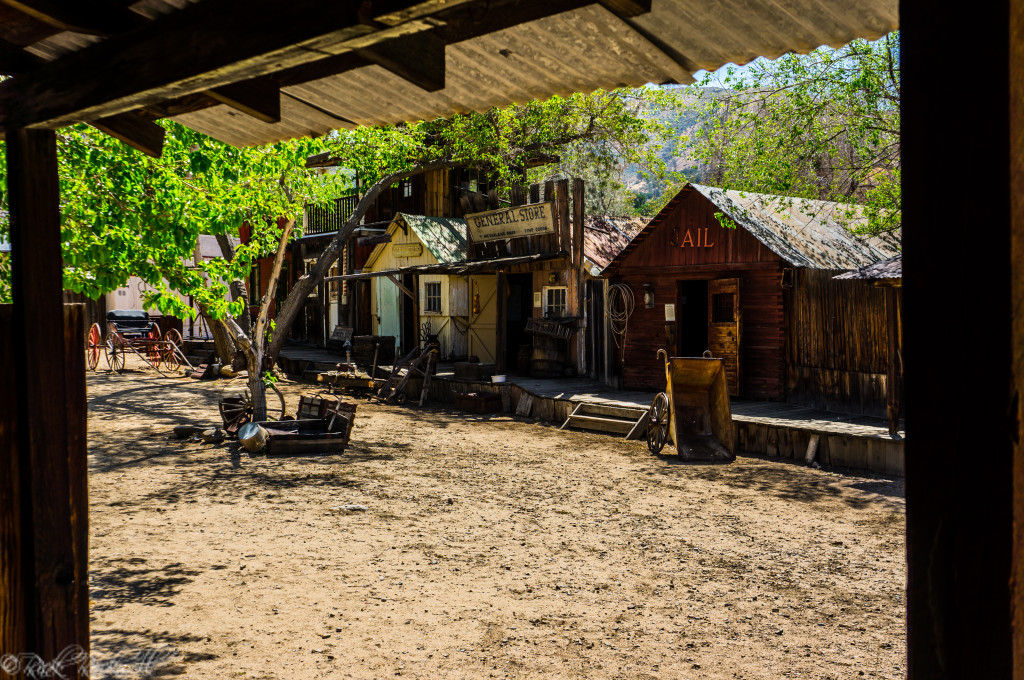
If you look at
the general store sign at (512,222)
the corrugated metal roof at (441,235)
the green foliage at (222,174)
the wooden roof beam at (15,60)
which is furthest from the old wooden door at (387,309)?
the wooden roof beam at (15,60)

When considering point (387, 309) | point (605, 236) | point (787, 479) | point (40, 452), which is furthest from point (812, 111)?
point (387, 309)

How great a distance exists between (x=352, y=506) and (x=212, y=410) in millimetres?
8367

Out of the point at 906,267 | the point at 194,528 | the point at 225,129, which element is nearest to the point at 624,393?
the point at 194,528

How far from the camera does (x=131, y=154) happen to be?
27.0 feet

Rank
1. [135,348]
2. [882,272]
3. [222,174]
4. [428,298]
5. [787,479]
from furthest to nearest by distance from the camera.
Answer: [135,348] → [428,298] → [882,272] → [787,479] → [222,174]

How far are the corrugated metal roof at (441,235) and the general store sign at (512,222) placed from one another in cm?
138

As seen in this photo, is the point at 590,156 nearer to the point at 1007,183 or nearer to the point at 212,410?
the point at 212,410

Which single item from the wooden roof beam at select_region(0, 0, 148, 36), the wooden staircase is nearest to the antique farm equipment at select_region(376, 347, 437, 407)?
the wooden staircase

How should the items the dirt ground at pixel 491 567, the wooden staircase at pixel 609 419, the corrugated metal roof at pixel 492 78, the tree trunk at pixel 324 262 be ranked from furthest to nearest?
the tree trunk at pixel 324 262, the wooden staircase at pixel 609 419, the dirt ground at pixel 491 567, the corrugated metal roof at pixel 492 78

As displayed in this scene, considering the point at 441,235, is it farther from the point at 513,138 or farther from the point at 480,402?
the point at 480,402

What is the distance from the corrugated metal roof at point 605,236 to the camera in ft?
64.1

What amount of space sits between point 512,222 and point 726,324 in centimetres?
642

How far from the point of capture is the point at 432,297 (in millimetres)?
22281

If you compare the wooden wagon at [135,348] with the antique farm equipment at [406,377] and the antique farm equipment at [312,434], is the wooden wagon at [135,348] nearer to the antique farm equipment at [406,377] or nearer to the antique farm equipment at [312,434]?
the antique farm equipment at [406,377]
